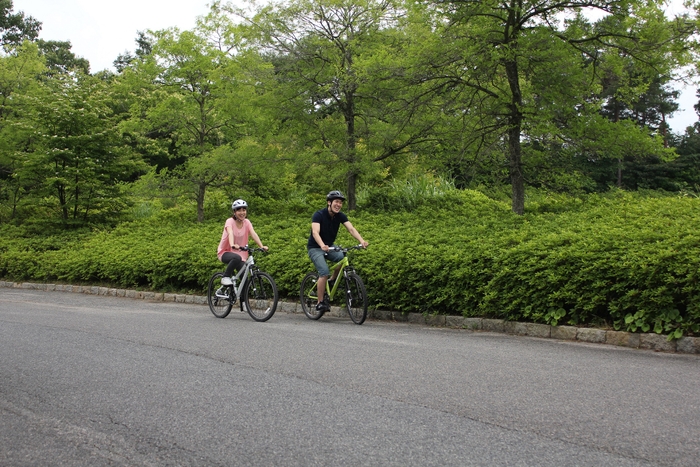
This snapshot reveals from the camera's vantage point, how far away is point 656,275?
743cm

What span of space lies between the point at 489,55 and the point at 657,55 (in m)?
3.44

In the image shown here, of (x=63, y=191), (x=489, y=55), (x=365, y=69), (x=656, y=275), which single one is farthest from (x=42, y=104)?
(x=656, y=275)

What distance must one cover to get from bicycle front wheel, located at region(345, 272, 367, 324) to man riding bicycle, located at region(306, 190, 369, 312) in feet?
1.05

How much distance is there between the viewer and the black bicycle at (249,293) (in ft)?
33.3

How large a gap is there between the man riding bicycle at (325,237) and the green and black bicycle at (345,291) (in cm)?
10

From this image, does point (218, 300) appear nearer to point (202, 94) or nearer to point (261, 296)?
point (261, 296)

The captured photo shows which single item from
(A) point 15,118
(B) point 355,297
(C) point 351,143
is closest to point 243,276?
(B) point 355,297

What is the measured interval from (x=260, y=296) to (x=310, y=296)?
0.85 meters

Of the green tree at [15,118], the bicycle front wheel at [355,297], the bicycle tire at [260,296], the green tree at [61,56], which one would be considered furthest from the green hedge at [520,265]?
the green tree at [61,56]

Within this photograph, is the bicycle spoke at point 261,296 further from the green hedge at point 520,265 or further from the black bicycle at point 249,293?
the green hedge at point 520,265

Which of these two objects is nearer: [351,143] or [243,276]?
[243,276]

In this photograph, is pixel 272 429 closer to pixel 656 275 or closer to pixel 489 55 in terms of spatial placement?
pixel 656 275

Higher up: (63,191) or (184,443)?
(63,191)

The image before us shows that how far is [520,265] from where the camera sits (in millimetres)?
8875
